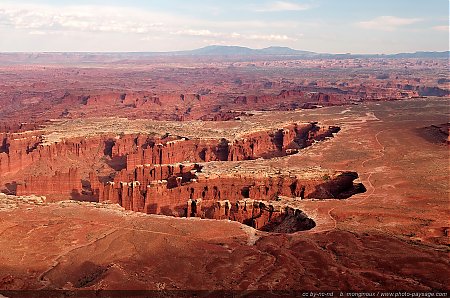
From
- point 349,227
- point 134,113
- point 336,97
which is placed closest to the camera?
point 349,227

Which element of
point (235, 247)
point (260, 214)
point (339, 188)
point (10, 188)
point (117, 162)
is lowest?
point (10, 188)

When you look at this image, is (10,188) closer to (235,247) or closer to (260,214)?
(260,214)

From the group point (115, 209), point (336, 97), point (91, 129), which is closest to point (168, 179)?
point (115, 209)

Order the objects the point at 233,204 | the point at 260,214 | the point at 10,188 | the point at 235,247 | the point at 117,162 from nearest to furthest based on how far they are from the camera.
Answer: the point at 235,247 → the point at 260,214 → the point at 233,204 → the point at 10,188 → the point at 117,162

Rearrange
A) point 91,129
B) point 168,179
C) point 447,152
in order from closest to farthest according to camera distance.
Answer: point 168,179 < point 447,152 < point 91,129

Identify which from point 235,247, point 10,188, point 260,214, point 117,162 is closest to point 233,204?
point 260,214

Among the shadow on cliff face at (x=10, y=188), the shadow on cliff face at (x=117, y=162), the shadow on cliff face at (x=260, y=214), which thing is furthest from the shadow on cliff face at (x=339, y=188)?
the shadow on cliff face at (x=10, y=188)

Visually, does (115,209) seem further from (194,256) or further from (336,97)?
(336,97)

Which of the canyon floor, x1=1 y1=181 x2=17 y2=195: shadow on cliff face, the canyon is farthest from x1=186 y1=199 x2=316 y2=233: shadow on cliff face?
x1=1 y1=181 x2=17 y2=195: shadow on cliff face
